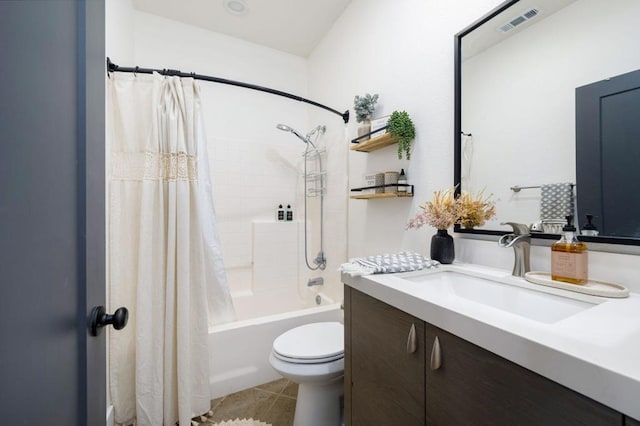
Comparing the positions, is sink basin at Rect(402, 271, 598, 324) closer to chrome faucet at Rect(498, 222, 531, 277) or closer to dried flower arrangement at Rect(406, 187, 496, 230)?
chrome faucet at Rect(498, 222, 531, 277)

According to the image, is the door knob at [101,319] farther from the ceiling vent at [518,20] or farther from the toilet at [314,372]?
the ceiling vent at [518,20]

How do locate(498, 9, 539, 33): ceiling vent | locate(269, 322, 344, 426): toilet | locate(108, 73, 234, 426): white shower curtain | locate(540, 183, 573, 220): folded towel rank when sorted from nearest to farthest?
locate(540, 183, 573, 220): folded towel → locate(498, 9, 539, 33): ceiling vent → locate(269, 322, 344, 426): toilet → locate(108, 73, 234, 426): white shower curtain

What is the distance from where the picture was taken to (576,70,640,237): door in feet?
2.50

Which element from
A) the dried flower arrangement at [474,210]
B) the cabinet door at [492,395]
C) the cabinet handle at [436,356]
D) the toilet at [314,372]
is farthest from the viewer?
the toilet at [314,372]

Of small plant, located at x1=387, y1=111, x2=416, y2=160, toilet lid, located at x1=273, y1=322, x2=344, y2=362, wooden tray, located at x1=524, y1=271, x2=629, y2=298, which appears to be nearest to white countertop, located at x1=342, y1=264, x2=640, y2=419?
wooden tray, located at x1=524, y1=271, x2=629, y2=298

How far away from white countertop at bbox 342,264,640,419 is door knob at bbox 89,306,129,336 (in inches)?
28.3

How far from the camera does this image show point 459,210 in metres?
1.12

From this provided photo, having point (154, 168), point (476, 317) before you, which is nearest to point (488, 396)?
point (476, 317)

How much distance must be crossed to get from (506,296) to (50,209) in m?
1.21

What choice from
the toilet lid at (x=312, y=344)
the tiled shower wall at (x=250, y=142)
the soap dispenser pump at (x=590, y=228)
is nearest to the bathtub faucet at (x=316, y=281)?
the tiled shower wall at (x=250, y=142)

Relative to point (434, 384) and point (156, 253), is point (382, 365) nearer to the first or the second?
point (434, 384)

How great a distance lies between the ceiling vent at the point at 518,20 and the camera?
3.25ft

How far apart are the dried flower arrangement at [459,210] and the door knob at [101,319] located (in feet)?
3.60

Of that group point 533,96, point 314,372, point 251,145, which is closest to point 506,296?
point 533,96
